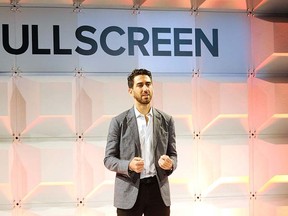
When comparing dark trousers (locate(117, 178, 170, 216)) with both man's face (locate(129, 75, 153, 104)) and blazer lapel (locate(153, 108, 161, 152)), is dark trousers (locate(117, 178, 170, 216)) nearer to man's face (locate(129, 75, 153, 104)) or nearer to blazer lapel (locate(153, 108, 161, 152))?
blazer lapel (locate(153, 108, 161, 152))

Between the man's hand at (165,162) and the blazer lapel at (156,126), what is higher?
the blazer lapel at (156,126)

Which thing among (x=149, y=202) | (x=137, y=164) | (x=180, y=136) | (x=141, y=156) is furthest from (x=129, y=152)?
(x=180, y=136)

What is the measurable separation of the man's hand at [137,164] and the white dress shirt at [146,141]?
0.18 m

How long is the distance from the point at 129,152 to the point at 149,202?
0.39m

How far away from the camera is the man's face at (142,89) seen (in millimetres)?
3504

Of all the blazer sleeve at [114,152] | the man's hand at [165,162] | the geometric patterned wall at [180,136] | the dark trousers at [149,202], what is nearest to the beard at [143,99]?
the blazer sleeve at [114,152]

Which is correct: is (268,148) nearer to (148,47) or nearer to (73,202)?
(148,47)

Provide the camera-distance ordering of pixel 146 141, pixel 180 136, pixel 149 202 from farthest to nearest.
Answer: pixel 180 136 < pixel 146 141 < pixel 149 202

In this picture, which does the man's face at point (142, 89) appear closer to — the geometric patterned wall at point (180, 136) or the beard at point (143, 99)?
the beard at point (143, 99)

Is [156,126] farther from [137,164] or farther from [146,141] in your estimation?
[137,164]

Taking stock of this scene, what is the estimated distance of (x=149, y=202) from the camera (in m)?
3.43

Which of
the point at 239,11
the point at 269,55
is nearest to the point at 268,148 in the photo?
the point at 269,55

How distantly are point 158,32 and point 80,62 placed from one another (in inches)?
32.1

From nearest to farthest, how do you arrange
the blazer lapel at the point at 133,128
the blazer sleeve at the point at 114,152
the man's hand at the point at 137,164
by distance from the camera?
the man's hand at the point at 137,164, the blazer sleeve at the point at 114,152, the blazer lapel at the point at 133,128
